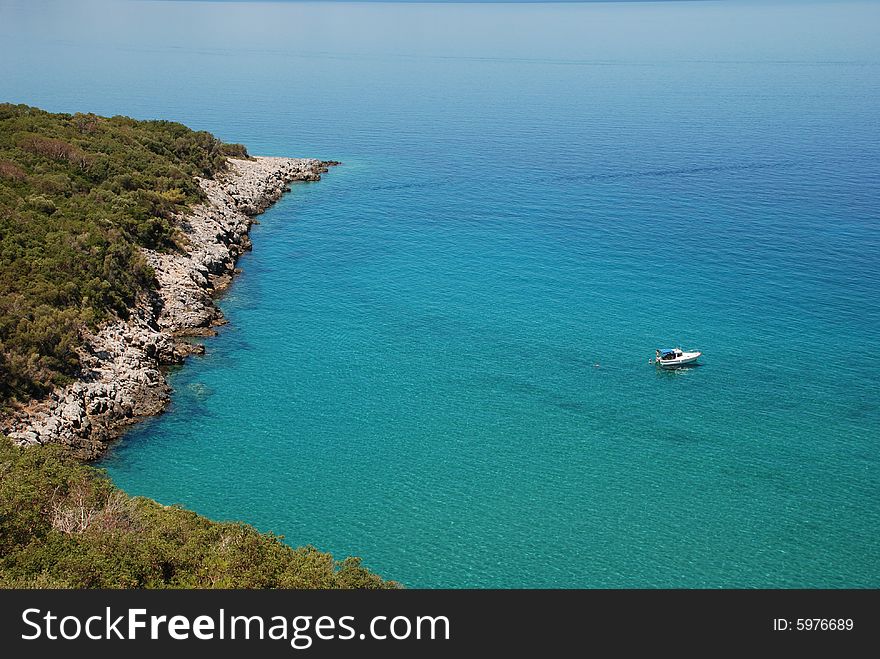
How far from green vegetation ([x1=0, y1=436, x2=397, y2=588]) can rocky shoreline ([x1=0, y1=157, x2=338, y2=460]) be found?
13.6 meters

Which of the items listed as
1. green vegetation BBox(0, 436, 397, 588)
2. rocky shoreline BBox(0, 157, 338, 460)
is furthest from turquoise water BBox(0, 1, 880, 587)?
green vegetation BBox(0, 436, 397, 588)

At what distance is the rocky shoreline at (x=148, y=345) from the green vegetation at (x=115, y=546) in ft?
44.7

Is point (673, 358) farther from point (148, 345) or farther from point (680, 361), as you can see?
point (148, 345)

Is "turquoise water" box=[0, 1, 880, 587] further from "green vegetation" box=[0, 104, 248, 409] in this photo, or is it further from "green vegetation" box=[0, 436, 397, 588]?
"green vegetation" box=[0, 436, 397, 588]

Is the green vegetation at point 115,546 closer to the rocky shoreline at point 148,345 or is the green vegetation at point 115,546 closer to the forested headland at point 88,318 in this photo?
A: the forested headland at point 88,318

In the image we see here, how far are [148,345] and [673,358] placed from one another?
45132mm

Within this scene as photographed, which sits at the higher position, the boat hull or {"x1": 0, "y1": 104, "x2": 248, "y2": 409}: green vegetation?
{"x1": 0, "y1": 104, "x2": 248, "y2": 409}: green vegetation

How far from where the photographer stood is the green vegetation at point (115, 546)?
3128 cm

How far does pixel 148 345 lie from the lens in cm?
6631

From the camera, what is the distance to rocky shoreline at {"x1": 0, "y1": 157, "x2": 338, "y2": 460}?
5469 cm

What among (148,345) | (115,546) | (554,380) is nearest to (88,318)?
(148,345)

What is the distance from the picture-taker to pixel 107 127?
106 m
